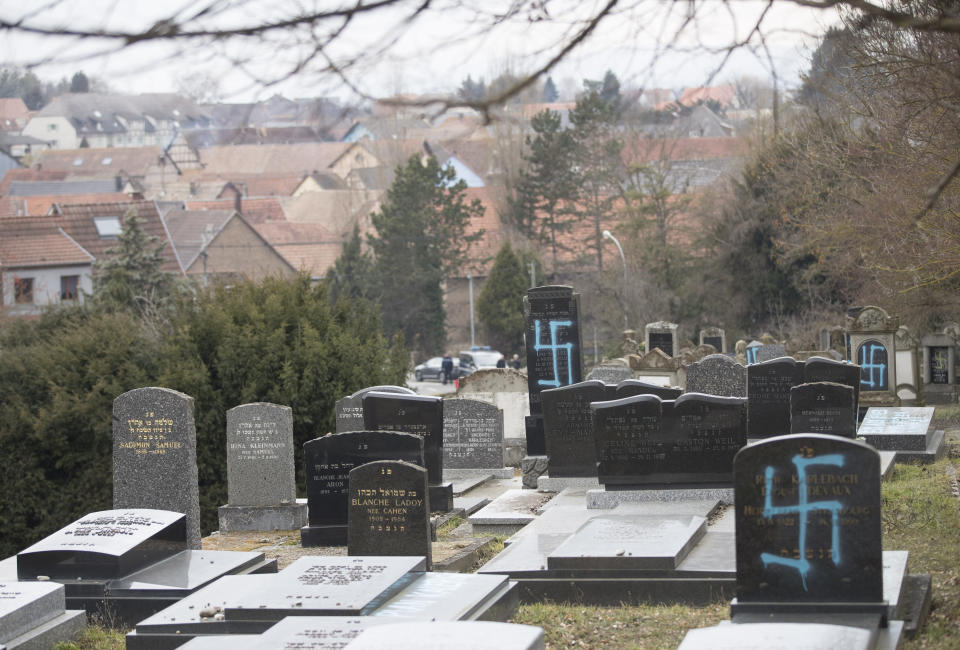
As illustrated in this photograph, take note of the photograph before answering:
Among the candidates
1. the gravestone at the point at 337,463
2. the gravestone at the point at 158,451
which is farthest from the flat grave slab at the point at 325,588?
the gravestone at the point at 158,451

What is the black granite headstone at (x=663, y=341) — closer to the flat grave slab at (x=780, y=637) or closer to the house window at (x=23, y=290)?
the flat grave slab at (x=780, y=637)

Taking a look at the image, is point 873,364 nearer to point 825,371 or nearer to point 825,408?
point 825,371

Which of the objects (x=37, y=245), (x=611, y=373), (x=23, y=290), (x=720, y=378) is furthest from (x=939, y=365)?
(x=37, y=245)

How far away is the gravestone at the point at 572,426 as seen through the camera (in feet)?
40.2

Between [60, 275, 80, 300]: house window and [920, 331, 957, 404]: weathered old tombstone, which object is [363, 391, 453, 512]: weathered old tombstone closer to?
[920, 331, 957, 404]: weathered old tombstone

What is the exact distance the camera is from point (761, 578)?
648cm

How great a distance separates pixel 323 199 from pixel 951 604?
7668 cm

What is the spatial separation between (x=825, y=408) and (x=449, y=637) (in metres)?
7.59

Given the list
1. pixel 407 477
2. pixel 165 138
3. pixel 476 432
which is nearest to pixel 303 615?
pixel 407 477

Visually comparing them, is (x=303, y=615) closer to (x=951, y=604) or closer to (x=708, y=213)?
(x=951, y=604)

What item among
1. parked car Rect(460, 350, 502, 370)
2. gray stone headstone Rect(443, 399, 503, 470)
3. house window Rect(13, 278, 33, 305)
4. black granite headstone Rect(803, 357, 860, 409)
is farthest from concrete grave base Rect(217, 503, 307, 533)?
parked car Rect(460, 350, 502, 370)

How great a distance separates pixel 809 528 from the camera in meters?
6.42

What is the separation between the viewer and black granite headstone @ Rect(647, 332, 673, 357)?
23.9 m

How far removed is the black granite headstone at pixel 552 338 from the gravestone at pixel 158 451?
18.8 feet
